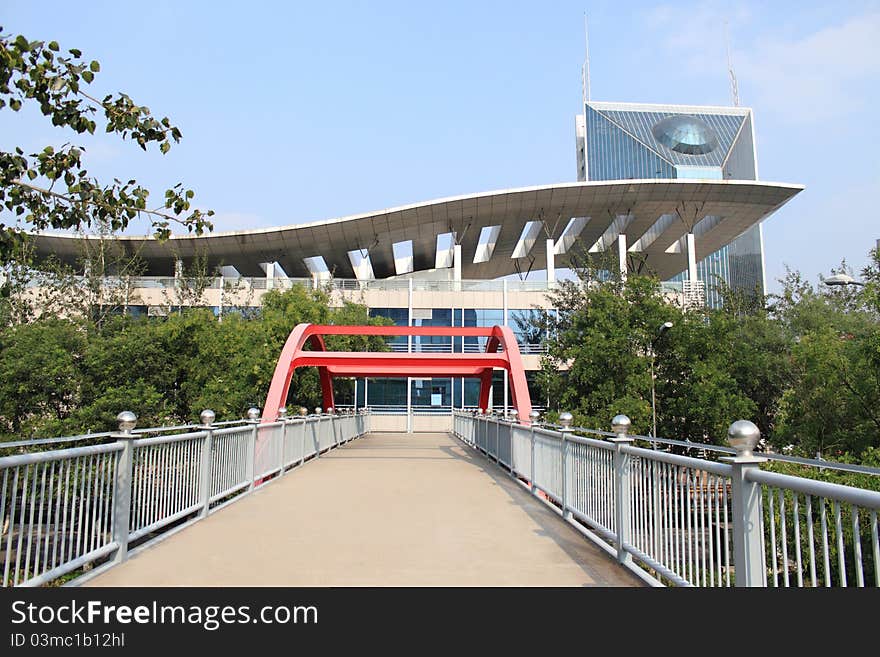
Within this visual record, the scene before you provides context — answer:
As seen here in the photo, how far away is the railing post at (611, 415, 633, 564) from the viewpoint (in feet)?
17.5

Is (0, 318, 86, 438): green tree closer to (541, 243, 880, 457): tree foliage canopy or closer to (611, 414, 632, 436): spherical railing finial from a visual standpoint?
(541, 243, 880, 457): tree foliage canopy

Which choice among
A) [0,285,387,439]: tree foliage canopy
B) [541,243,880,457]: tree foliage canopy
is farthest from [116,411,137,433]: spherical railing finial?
[541,243,880,457]: tree foliage canopy

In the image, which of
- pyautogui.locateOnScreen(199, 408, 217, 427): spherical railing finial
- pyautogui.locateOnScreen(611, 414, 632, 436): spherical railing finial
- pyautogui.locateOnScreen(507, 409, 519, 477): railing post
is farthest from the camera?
pyautogui.locateOnScreen(507, 409, 519, 477): railing post

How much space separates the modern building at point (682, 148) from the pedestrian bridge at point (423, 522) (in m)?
107

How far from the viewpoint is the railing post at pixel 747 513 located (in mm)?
3379

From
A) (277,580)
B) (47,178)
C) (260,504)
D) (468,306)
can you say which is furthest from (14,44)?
(468,306)

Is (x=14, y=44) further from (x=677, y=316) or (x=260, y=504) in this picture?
(x=677, y=316)

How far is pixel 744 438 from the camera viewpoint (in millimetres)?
3391

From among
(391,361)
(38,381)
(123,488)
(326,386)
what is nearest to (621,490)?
(123,488)

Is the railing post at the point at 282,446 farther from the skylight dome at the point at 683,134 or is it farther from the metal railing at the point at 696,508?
the skylight dome at the point at 683,134

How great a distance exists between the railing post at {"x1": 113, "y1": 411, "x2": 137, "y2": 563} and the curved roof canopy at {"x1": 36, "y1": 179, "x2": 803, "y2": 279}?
32292 millimetres

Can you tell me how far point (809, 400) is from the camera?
19.8 meters

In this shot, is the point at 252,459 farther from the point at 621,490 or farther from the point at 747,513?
the point at 747,513
